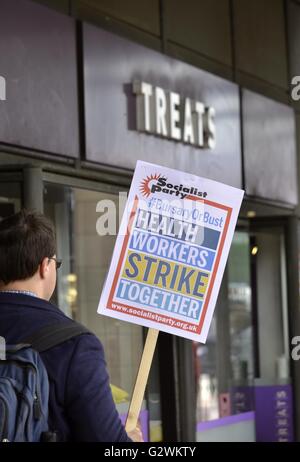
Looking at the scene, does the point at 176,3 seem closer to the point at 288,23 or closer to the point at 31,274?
the point at 288,23

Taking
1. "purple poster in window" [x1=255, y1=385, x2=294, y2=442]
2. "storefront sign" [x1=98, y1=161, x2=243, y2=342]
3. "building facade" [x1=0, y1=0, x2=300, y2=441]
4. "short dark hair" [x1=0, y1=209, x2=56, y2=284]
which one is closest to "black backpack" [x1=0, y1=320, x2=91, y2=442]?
"short dark hair" [x1=0, y1=209, x2=56, y2=284]

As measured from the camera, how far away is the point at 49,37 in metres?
5.86

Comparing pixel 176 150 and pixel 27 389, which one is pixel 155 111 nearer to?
pixel 176 150

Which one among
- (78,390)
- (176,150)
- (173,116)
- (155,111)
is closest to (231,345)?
(176,150)

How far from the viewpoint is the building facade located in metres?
5.79

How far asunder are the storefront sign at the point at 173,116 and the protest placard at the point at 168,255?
307 cm

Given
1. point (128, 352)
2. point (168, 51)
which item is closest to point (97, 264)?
point (128, 352)

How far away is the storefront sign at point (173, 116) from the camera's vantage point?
6.70 metres

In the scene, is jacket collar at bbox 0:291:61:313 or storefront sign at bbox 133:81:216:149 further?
storefront sign at bbox 133:81:216:149

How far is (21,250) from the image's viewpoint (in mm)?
3021

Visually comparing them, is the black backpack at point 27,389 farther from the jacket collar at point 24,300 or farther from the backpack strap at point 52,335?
the jacket collar at point 24,300

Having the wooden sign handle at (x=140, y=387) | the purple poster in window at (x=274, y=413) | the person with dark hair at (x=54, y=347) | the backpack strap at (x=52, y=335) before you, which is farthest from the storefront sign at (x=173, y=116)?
the backpack strap at (x=52, y=335)

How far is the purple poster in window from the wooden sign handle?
5.71 meters

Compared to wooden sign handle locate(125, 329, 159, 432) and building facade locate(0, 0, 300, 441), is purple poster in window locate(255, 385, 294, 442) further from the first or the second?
wooden sign handle locate(125, 329, 159, 432)
